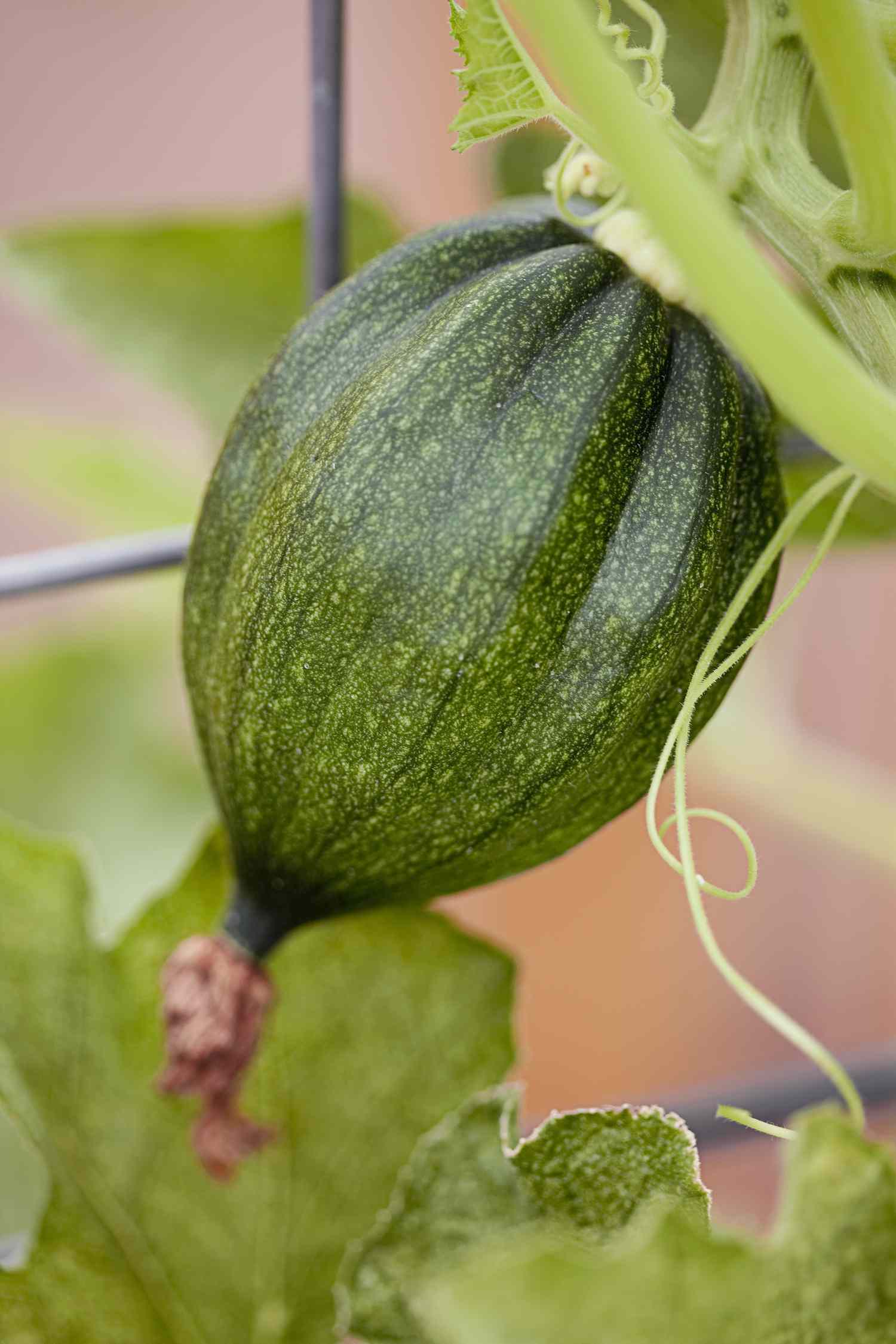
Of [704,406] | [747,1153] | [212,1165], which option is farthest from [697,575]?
[747,1153]

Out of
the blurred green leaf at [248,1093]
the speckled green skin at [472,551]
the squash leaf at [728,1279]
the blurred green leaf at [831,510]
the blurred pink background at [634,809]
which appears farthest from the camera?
the blurred pink background at [634,809]

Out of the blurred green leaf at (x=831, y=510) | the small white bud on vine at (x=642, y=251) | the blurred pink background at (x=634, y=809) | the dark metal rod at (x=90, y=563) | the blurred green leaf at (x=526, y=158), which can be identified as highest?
the small white bud on vine at (x=642, y=251)

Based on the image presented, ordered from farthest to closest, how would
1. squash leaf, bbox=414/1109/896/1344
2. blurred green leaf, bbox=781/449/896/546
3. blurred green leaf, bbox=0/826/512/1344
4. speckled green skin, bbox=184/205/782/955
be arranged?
blurred green leaf, bbox=781/449/896/546 → blurred green leaf, bbox=0/826/512/1344 → speckled green skin, bbox=184/205/782/955 → squash leaf, bbox=414/1109/896/1344

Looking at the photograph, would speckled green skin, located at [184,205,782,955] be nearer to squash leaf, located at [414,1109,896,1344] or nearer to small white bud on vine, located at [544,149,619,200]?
small white bud on vine, located at [544,149,619,200]

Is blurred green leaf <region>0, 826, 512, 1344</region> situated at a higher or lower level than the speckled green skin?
lower

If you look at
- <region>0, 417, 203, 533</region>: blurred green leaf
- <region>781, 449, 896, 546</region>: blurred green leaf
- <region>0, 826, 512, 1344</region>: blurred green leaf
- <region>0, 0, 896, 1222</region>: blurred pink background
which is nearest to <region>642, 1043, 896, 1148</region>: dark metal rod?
<region>0, 826, 512, 1344</region>: blurred green leaf

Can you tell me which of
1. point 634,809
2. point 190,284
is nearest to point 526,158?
point 190,284

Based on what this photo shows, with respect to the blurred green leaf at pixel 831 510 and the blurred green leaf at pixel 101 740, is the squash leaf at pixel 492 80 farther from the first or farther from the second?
the blurred green leaf at pixel 101 740

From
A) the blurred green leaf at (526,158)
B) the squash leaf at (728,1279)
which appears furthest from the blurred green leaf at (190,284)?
the squash leaf at (728,1279)

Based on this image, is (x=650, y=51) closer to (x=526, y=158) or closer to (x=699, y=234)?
(x=699, y=234)

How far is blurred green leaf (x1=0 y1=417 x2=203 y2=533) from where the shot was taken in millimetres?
1019

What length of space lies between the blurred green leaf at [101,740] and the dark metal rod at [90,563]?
375 mm

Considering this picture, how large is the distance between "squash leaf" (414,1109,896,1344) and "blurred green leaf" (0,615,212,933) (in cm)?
64

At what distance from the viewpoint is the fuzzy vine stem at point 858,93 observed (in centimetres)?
28
